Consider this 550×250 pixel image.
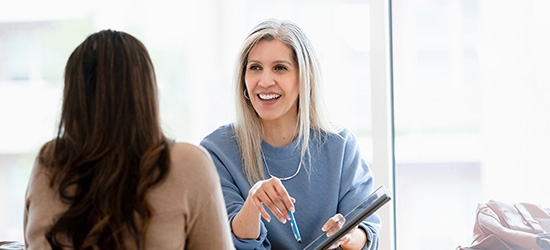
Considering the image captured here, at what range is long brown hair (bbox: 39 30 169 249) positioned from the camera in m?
1.27

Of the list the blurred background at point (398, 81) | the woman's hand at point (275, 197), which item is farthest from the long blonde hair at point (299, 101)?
the blurred background at point (398, 81)

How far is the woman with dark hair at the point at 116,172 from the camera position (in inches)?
50.1

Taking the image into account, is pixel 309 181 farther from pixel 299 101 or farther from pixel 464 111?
pixel 464 111

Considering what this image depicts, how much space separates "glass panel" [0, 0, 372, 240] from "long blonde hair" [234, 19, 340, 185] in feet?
1.71

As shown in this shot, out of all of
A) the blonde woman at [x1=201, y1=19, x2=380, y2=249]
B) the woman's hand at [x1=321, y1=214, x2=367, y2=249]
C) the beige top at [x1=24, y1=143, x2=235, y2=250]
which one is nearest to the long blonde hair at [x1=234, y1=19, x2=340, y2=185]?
the blonde woman at [x1=201, y1=19, x2=380, y2=249]

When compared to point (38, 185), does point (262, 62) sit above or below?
above

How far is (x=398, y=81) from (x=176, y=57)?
82cm

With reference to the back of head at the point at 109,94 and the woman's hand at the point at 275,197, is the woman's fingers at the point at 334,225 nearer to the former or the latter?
the woman's hand at the point at 275,197

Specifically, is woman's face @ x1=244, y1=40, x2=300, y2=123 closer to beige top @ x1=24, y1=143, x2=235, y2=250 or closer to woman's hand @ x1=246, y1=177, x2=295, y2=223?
woman's hand @ x1=246, y1=177, x2=295, y2=223

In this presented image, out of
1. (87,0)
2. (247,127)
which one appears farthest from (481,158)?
(87,0)

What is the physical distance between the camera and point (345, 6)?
108 inches

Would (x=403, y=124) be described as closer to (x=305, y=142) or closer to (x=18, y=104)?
(x=305, y=142)

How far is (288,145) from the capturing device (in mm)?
2203

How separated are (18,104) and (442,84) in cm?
163
